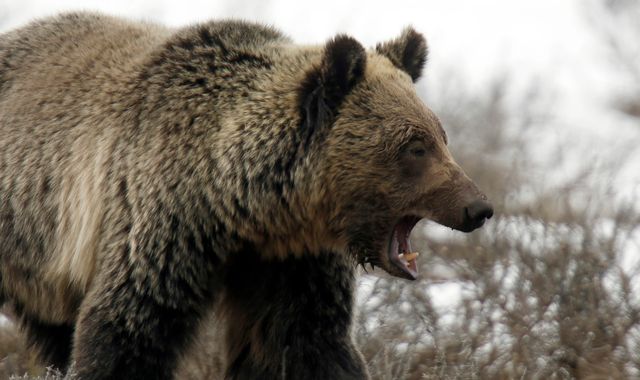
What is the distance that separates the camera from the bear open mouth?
20.0ft

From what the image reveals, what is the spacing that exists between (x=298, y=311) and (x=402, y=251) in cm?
60

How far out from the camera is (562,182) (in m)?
9.27

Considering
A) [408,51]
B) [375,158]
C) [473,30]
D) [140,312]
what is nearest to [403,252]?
[375,158]

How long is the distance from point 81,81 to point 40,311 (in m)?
1.27

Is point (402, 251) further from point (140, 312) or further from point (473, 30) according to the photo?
point (473, 30)

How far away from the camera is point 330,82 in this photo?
6.13 meters

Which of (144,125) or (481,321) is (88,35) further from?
(481,321)

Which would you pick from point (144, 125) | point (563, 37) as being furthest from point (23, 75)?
point (563, 37)

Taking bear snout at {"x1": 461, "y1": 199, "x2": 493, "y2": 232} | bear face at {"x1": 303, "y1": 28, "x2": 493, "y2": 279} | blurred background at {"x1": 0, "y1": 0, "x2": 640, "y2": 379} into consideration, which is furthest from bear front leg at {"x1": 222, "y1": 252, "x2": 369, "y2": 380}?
bear snout at {"x1": 461, "y1": 199, "x2": 493, "y2": 232}

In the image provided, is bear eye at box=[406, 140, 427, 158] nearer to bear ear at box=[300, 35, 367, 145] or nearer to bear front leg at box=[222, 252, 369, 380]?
bear ear at box=[300, 35, 367, 145]

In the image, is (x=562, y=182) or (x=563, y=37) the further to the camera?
(x=563, y=37)

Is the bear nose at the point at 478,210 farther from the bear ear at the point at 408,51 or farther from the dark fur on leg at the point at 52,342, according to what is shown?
the dark fur on leg at the point at 52,342

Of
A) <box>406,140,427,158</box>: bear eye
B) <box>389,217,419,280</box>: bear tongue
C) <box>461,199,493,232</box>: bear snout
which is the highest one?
<box>406,140,427,158</box>: bear eye

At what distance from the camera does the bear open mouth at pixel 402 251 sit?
239 inches
